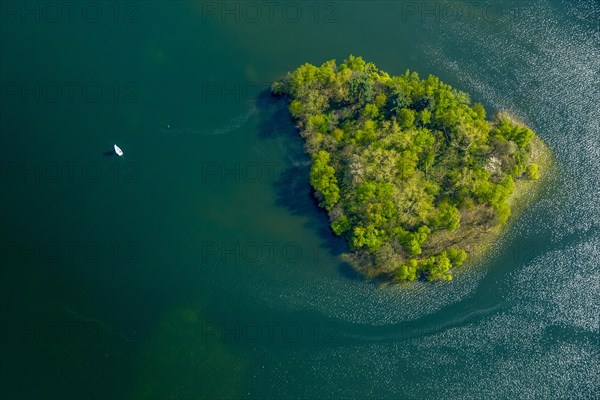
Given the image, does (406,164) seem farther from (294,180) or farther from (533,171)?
(533,171)

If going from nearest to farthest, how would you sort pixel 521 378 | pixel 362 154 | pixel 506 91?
pixel 521 378
pixel 362 154
pixel 506 91

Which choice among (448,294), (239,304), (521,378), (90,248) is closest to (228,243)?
(239,304)

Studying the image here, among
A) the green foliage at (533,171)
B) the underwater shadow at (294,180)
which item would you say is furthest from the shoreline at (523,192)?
the underwater shadow at (294,180)

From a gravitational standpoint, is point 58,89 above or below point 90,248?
above

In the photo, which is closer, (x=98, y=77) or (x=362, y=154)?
(x=362, y=154)

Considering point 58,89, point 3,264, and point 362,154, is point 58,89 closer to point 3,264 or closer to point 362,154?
point 3,264

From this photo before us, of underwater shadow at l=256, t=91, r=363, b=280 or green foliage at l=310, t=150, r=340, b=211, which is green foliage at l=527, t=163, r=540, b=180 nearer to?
green foliage at l=310, t=150, r=340, b=211

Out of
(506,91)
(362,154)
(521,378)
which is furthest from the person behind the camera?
(506,91)
